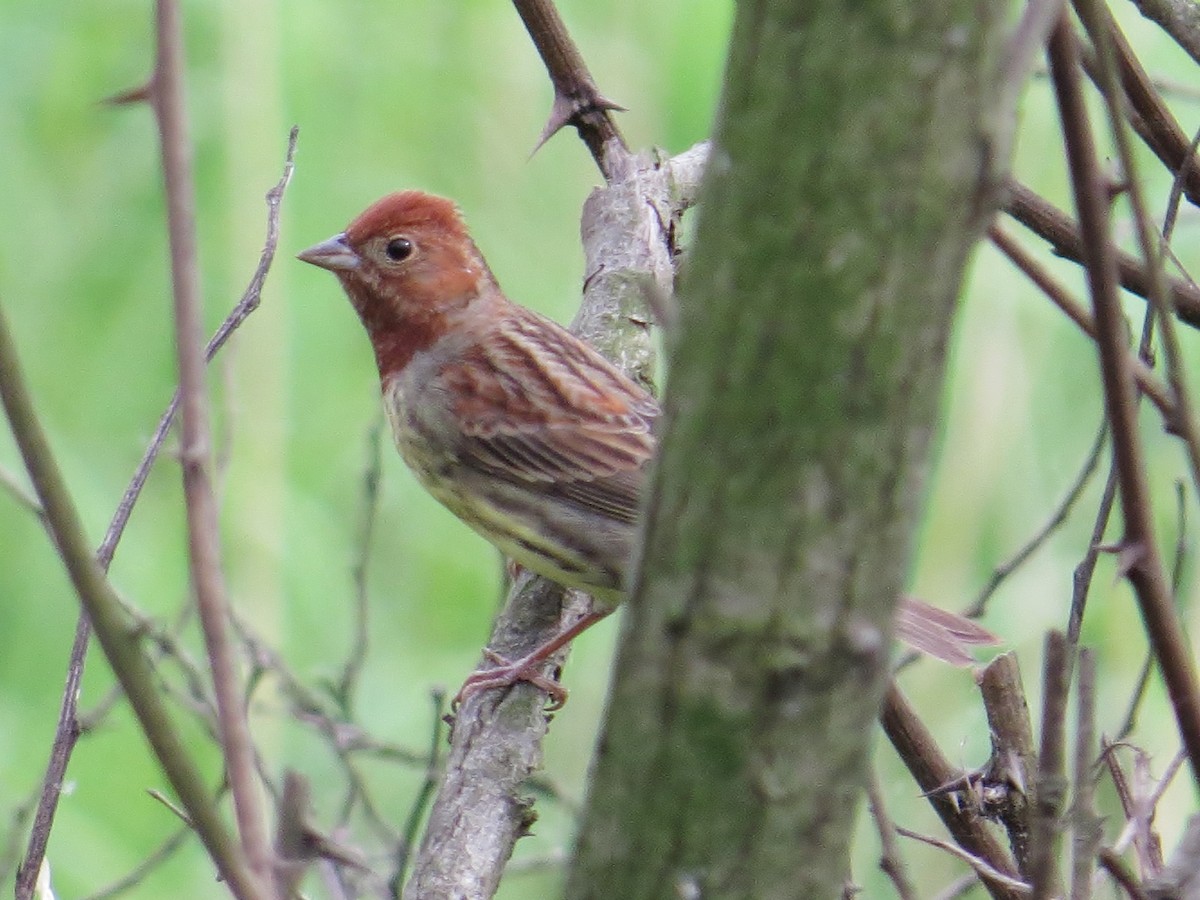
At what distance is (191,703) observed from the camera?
3.20 m

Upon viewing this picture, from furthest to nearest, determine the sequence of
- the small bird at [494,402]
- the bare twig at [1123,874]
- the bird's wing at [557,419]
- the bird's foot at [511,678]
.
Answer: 1. the bird's wing at [557,419]
2. the small bird at [494,402]
3. the bird's foot at [511,678]
4. the bare twig at [1123,874]

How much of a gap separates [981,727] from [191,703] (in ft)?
5.42

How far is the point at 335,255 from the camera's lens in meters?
3.73

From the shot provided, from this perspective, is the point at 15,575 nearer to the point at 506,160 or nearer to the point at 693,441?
the point at 506,160

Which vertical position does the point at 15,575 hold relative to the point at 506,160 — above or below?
below

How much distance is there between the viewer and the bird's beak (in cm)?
371

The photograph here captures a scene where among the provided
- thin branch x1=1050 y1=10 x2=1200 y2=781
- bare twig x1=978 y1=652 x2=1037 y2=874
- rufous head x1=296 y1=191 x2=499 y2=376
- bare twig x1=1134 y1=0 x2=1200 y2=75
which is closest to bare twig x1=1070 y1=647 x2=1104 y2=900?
thin branch x1=1050 y1=10 x2=1200 y2=781

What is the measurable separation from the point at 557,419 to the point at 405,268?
0.51m

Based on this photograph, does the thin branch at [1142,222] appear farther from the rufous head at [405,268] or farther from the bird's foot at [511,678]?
the rufous head at [405,268]

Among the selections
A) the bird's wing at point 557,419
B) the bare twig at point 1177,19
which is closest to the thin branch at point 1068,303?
the bare twig at point 1177,19

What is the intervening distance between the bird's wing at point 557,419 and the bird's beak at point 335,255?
1.06 feet

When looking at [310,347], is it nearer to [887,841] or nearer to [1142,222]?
[887,841]

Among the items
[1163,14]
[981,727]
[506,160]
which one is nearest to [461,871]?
[1163,14]

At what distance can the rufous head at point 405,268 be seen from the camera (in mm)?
3723
